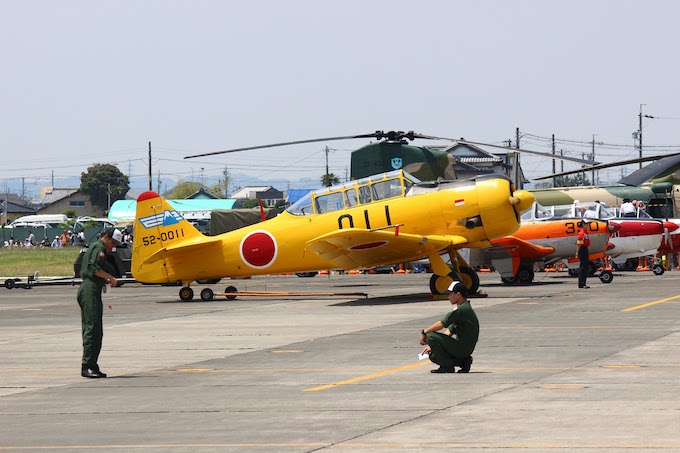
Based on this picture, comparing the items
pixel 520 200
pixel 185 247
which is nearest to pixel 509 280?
pixel 520 200

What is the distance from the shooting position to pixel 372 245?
27.4m

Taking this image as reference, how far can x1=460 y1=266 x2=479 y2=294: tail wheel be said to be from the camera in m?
28.3

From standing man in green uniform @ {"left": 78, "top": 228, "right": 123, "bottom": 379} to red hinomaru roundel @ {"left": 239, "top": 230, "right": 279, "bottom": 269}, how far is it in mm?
14364

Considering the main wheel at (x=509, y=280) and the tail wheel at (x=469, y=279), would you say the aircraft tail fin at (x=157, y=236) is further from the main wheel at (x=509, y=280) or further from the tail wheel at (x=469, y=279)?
the main wheel at (x=509, y=280)

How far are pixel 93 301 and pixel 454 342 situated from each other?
180 inches

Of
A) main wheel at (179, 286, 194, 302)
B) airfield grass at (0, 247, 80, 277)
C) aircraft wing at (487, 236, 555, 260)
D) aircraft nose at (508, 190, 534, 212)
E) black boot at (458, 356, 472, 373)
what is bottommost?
black boot at (458, 356, 472, 373)

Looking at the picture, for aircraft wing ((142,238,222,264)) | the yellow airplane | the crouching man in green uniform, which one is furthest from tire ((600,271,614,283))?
the crouching man in green uniform

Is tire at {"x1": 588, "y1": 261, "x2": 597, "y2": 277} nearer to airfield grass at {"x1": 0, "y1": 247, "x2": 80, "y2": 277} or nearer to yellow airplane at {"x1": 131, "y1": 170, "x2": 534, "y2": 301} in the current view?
yellow airplane at {"x1": 131, "y1": 170, "x2": 534, "y2": 301}

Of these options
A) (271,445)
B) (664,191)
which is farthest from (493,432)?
(664,191)

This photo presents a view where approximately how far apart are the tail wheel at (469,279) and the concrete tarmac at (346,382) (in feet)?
9.32

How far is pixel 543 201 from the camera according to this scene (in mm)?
52000

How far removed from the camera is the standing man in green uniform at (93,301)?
14.2 metres

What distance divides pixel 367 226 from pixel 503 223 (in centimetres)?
331

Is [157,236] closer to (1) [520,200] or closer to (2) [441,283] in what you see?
(2) [441,283]
